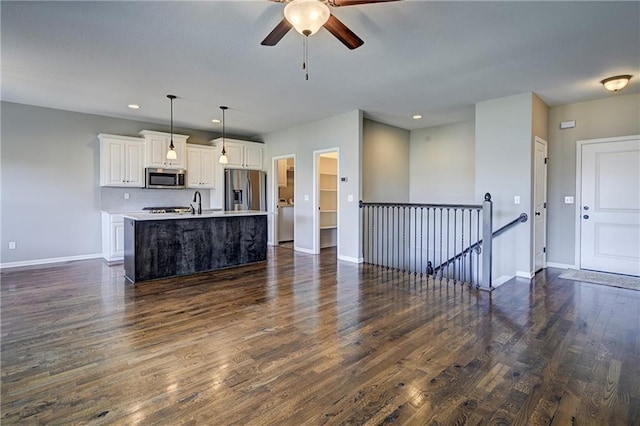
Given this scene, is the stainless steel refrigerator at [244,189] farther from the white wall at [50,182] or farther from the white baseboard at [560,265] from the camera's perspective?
the white baseboard at [560,265]

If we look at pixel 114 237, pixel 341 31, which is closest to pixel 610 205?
pixel 341 31

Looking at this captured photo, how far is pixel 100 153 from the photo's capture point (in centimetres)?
627

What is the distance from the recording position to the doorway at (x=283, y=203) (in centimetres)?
802

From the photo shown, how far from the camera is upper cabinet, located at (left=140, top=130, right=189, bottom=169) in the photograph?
6.55 m

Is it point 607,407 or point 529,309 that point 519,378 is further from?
point 529,309

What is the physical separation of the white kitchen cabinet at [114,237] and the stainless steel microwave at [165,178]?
0.87m

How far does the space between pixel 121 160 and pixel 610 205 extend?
8.27m

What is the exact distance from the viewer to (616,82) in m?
4.13

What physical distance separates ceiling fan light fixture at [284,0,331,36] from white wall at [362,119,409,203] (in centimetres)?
443

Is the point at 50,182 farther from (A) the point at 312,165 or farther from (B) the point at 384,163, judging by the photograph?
(B) the point at 384,163

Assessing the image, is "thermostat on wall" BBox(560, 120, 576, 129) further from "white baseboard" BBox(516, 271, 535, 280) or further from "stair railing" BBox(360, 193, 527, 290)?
"white baseboard" BBox(516, 271, 535, 280)

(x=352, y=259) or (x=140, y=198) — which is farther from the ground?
(x=140, y=198)

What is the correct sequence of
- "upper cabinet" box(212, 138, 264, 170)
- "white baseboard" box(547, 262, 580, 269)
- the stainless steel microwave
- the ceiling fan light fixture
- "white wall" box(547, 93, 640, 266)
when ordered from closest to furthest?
1. the ceiling fan light fixture
2. "white wall" box(547, 93, 640, 266)
3. "white baseboard" box(547, 262, 580, 269)
4. the stainless steel microwave
5. "upper cabinet" box(212, 138, 264, 170)

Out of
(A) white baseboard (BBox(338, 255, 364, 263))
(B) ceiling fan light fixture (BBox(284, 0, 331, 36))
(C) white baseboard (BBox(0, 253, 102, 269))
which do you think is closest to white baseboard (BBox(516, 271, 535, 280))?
(A) white baseboard (BBox(338, 255, 364, 263))
